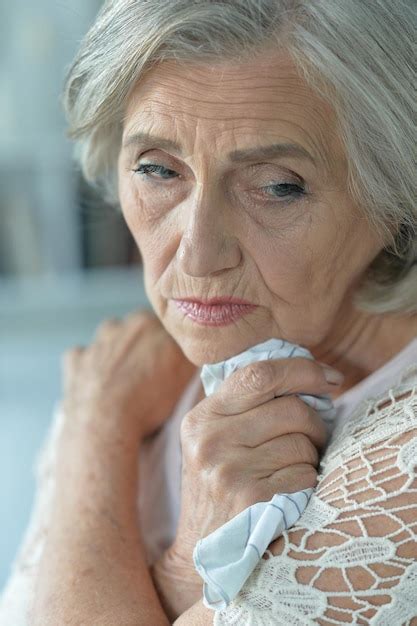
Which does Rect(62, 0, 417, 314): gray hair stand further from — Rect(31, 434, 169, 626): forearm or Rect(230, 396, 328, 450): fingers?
Rect(31, 434, 169, 626): forearm

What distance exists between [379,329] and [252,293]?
0.95ft

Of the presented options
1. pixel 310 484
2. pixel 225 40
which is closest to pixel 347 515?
pixel 310 484

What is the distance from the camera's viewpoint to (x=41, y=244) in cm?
368

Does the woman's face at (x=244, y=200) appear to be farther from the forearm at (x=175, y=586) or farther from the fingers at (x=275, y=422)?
the forearm at (x=175, y=586)

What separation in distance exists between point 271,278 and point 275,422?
21 centimetres

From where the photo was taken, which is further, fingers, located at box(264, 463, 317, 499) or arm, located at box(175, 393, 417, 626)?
fingers, located at box(264, 463, 317, 499)

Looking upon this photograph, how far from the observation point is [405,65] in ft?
3.82

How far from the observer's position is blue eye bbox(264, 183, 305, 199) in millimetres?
1232

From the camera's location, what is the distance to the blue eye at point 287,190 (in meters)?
1.23

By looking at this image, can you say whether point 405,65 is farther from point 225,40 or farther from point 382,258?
point 382,258

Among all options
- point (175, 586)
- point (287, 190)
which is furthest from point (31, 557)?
point (287, 190)

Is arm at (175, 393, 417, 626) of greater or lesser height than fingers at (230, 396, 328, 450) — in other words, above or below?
below

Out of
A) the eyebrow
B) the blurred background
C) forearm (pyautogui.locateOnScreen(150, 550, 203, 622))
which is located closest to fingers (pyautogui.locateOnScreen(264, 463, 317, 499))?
forearm (pyautogui.locateOnScreen(150, 550, 203, 622))

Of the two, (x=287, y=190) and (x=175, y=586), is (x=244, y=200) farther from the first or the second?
(x=175, y=586)
